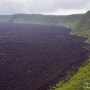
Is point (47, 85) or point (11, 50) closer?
point (47, 85)

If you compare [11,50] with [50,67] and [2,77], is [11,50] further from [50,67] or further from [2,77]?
[2,77]

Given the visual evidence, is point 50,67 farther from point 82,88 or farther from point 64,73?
point 82,88

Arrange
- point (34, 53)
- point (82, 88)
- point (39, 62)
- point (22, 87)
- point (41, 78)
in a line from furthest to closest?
point (34, 53) < point (39, 62) < point (41, 78) < point (22, 87) < point (82, 88)

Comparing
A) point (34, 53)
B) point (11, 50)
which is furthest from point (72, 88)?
point (11, 50)

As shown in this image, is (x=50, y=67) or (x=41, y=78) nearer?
(x=41, y=78)

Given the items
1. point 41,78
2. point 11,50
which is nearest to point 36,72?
point 41,78

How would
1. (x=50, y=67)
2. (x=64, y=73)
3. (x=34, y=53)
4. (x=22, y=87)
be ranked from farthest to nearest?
(x=34, y=53)
(x=50, y=67)
(x=64, y=73)
(x=22, y=87)

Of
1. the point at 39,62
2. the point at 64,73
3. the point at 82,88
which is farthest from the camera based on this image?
the point at 39,62

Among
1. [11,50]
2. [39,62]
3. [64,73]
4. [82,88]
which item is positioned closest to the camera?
[82,88]

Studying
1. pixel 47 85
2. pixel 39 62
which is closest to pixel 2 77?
pixel 47 85
